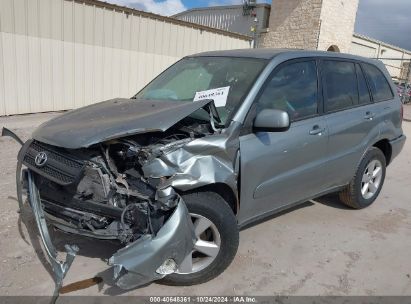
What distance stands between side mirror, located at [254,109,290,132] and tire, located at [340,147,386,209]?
6.17 ft

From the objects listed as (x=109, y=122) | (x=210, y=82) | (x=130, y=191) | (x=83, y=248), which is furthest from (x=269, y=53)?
(x=83, y=248)

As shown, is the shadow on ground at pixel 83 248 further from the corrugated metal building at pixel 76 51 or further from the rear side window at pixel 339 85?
the corrugated metal building at pixel 76 51

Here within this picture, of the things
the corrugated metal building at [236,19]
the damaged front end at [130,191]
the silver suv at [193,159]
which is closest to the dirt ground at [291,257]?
the silver suv at [193,159]

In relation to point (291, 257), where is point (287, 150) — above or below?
above

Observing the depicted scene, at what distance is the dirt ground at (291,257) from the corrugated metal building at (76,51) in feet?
15.4

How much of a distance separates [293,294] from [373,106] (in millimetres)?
2623

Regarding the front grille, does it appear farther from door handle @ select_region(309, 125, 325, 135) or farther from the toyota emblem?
door handle @ select_region(309, 125, 325, 135)

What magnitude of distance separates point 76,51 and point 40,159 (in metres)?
7.55

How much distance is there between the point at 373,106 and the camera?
15.5 feet

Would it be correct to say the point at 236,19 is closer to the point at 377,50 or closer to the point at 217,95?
the point at 377,50

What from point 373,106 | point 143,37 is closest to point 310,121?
point 373,106

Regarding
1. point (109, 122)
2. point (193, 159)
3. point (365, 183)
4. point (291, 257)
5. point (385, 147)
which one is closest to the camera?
point (193, 159)

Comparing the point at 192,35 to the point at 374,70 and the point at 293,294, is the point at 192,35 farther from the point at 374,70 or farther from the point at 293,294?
the point at 293,294

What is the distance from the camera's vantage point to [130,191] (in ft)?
9.20
